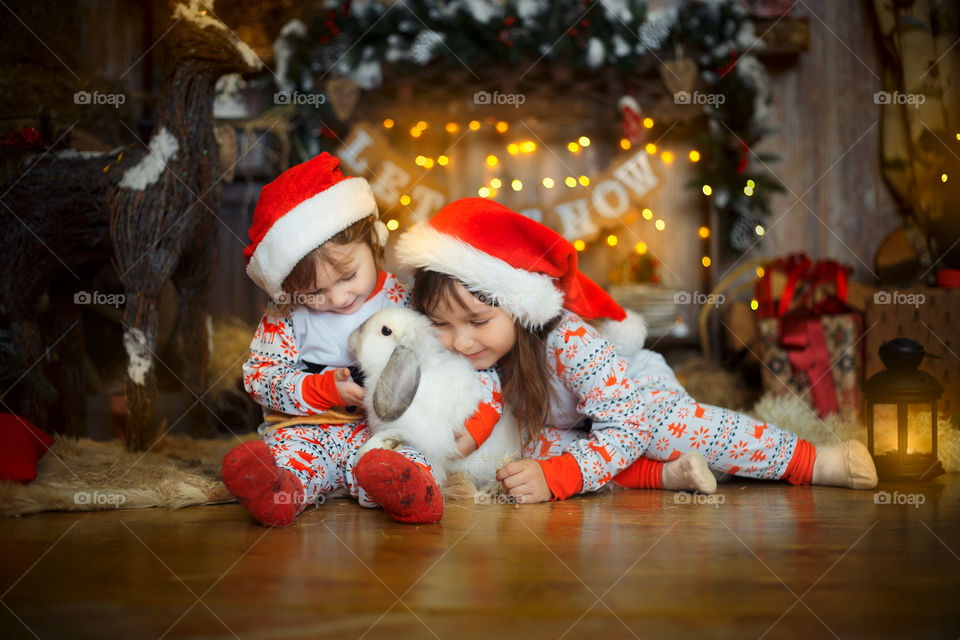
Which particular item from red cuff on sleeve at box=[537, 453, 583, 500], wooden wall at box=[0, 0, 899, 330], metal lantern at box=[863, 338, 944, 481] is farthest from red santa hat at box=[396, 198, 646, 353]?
wooden wall at box=[0, 0, 899, 330]

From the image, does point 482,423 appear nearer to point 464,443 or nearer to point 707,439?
point 464,443

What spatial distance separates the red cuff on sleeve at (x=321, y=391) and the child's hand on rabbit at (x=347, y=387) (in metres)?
0.01

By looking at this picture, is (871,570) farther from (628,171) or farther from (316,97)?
(316,97)

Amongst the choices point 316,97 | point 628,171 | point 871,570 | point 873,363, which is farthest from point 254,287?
point 871,570

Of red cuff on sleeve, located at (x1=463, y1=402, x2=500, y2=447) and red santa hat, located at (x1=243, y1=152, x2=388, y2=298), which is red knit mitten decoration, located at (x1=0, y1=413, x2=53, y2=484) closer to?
red santa hat, located at (x1=243, y1=152, x2=388, y2=298)

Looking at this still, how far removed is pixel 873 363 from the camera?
9.00 ft

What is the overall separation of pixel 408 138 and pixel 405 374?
6.87 feet

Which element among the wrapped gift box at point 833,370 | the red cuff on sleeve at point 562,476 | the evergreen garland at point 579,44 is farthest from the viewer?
the evergreen garland at point 579,44

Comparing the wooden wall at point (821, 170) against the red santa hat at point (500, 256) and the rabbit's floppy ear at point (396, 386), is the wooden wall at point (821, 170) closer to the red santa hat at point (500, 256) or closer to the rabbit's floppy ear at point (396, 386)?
the red santa hat at point (500, 256)

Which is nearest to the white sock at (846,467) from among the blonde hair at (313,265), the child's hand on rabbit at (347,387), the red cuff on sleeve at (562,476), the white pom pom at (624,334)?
the white pom pom at (624,334)

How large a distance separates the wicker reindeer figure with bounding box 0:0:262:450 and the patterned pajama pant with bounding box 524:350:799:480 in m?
1.17

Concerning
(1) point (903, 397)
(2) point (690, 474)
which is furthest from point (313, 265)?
(1) point (903, 397)

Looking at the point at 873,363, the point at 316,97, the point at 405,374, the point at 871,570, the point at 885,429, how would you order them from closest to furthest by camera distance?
the point at 871,570
the point at 405,374
the point at 885,429
the point at 873,363
the point at 316,97

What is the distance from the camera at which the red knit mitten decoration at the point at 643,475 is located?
192cm
